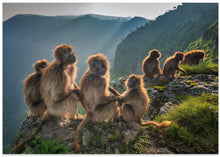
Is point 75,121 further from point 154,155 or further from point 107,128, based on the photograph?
point 154,155

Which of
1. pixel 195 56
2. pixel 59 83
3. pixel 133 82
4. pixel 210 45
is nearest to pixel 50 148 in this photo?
pixel 59 83

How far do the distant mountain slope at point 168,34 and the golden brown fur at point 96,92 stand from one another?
289ft

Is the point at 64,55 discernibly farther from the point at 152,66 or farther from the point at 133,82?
the point at 152,66

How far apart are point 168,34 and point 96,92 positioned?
134594mm

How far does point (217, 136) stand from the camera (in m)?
3.35

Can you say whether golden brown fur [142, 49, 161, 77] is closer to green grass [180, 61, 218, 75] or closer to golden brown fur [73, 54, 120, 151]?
green grass [180, 61, 218, 75]

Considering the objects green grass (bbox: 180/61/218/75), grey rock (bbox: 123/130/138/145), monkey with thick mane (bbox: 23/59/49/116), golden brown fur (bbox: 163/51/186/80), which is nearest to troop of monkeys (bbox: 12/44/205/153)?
monkey with thick mane (bbox: 23/59/49/116)

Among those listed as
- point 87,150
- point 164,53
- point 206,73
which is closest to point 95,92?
point 87,150

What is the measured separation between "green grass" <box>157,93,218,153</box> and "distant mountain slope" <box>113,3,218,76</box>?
3445 inches

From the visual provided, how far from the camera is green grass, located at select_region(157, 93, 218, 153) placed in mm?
3399

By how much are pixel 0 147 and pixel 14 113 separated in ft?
602

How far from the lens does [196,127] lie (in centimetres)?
374

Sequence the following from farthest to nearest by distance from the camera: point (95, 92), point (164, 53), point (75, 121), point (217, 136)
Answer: point (164, 53) < point (75, 121) < point (95, 92) < point (217, 136)

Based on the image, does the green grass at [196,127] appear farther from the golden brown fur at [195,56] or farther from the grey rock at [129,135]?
the golden brown fur at [195,56]
